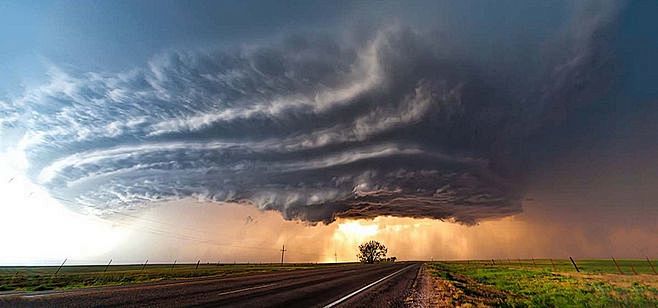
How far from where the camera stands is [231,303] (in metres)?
10.9

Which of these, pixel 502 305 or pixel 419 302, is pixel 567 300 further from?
pixel 419 302

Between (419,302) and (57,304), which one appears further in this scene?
(419,302)

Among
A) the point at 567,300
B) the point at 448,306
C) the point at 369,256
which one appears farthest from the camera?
the point at 369,256

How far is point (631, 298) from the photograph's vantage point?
17234mm

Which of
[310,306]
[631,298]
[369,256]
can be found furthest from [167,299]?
[369,256]

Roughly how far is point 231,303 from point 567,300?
16.8m

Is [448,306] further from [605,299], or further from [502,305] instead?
[605,299]

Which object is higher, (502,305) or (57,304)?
(57,304)

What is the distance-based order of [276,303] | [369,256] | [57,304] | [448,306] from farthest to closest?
[369,256]
[448,306]
[276,303]
[57,304]

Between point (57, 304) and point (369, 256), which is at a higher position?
point (369, 256)

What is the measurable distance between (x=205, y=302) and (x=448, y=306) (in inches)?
360

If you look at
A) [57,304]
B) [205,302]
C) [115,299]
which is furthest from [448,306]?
[57,304]

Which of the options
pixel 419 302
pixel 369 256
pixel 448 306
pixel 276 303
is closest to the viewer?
pixel 276 303

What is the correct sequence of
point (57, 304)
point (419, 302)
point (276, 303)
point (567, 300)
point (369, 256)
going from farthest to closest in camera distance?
point (369, 256)
point (567, 300)
point (419, 302)
point (276, 303)
point (57, 304)
